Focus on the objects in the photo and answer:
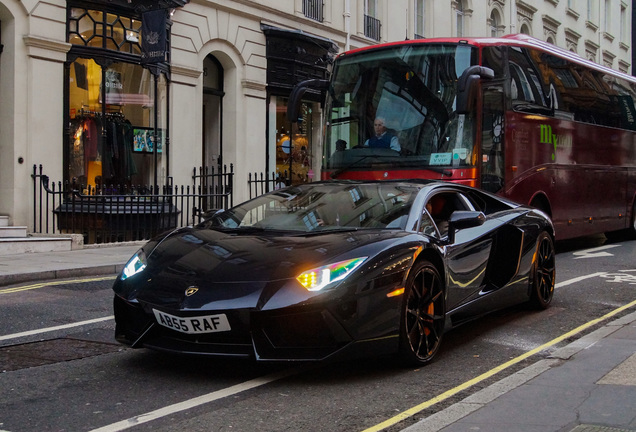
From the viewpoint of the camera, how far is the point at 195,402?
4723 mm

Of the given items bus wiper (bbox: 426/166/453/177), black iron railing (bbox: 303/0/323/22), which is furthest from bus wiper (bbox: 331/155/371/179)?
black iron railing (bbox: 303/0/323/22)

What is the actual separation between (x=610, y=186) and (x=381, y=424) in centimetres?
1347

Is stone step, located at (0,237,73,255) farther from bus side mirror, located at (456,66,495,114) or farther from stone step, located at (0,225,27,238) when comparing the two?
bus side mirror, located at (456,66,495,114)

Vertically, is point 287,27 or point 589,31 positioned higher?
point 589,31

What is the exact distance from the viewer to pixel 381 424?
14.1ft

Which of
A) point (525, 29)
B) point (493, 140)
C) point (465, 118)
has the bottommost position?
point (493, 140)

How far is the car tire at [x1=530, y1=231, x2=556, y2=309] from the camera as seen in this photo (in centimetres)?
775

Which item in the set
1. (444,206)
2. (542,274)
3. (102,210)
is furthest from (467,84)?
(102,210)

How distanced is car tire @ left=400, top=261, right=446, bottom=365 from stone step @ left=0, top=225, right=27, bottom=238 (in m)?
10.9

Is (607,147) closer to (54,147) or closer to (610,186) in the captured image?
(610,186)

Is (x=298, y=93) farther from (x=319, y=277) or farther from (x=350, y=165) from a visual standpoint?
(x=319, y=277)

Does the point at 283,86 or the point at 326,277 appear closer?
the point at 326,277

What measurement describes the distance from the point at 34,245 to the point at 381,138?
6.01 m

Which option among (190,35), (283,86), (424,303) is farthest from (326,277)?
(283,86)
